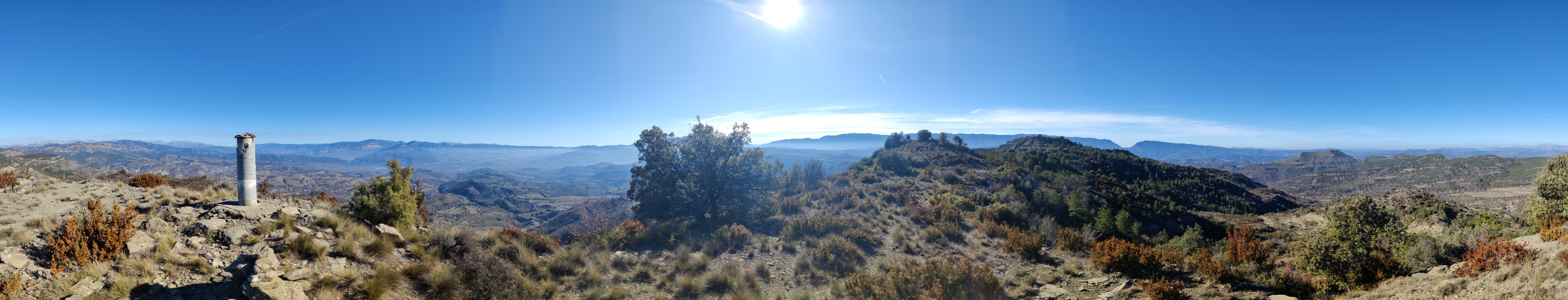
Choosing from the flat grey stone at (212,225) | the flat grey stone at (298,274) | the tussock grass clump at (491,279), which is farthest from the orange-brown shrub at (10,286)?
the tussock grass clump at (491,279)

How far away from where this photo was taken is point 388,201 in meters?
10.3

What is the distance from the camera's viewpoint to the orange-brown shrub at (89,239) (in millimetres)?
5891

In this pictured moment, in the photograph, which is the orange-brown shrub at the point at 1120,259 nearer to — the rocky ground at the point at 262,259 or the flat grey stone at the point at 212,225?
the rocky ground at the point at 262,259

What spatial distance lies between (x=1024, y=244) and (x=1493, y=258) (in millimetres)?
7126

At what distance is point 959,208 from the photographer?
1862 centimetres

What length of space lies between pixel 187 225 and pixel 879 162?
36.1 meters

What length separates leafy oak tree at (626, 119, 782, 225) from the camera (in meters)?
17.8

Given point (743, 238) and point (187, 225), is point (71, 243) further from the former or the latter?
point (743, 238)

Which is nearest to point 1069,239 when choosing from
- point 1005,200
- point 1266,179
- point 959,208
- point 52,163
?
point 959,208

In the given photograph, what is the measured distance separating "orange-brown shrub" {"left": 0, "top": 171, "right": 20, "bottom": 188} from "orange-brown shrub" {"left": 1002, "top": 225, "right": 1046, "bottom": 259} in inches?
977

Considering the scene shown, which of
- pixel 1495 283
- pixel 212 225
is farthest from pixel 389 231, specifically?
pixel 1495 283

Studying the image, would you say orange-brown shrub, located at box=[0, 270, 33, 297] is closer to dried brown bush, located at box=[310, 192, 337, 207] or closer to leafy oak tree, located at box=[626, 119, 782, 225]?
dried brown bush, located at box=[310, 192, 337, 207]

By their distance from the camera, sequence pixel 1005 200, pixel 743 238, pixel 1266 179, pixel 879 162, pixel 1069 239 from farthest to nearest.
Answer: pixel 1266 179
pixel 879 162
pixel 1005 200
pixel 743 238
pixel 1069 239

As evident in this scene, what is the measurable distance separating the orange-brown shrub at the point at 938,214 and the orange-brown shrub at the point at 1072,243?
3635 mm
